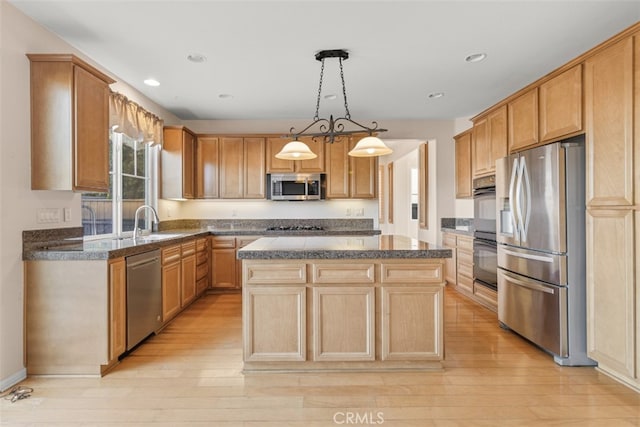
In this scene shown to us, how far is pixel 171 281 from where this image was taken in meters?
3.60

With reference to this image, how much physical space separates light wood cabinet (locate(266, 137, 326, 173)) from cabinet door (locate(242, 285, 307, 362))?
9.79 feet

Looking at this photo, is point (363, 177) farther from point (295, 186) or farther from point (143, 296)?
point (143, 296)

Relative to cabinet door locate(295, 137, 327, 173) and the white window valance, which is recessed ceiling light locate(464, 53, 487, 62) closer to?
cabinet door locate(295, 137, 327, 173)

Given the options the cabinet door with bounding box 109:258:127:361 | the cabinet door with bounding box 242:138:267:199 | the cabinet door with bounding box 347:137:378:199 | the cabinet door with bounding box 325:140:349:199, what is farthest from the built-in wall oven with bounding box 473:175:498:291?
the cabinet door with bounding box 109:258:127:361

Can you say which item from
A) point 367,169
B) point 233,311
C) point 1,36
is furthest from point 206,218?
point 1,36

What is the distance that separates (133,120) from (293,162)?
7.22 feet

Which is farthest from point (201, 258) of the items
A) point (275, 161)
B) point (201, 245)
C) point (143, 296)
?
point (275, 161)

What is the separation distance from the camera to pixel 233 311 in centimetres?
404

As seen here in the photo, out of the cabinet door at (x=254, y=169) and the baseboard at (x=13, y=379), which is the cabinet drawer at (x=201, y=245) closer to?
the cabinet door at (x=254, y=169)

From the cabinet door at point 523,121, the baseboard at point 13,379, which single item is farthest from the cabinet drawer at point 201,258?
the cabinet door at point 523,121

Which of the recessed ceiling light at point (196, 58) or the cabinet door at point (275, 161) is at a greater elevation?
the recessed ceiling light at point (196, 58)

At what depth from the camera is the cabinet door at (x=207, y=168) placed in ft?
17.0

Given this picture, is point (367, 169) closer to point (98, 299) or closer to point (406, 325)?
point (406, 325)

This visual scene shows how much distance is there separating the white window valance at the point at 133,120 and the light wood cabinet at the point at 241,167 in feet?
3.32
